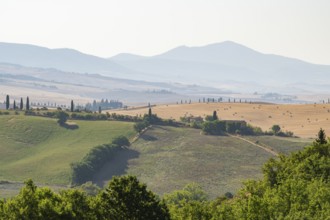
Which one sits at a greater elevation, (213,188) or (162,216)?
(162,216)

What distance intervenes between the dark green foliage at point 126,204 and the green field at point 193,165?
9244cm

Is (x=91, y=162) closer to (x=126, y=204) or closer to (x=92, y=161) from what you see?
(x=92, y=161)

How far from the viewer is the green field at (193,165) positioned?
539ft

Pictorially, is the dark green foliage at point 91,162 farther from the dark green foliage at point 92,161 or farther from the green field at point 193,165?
the green field at point 193,165

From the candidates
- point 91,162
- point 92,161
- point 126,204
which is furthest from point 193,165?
point 126,204

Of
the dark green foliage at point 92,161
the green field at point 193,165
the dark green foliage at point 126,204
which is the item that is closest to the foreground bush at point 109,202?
the dark green foliage at point 126,204

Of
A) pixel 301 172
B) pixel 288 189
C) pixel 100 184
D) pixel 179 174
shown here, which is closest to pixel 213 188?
pixel 179 174

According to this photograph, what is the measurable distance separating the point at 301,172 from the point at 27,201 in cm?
4036

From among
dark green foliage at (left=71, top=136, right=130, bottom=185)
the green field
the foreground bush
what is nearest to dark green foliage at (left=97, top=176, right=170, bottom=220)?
the foreground bush

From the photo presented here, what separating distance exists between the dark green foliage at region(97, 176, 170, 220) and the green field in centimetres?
9244

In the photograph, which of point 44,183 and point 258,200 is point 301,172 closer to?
point 258,200

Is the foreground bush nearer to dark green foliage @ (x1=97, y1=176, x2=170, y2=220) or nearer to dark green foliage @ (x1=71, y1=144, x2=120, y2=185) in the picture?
dark green foliage @ (x1=97, y1=176, x2=170, y2=220)

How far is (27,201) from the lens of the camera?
5425 cm

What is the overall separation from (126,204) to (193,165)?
406 feet
